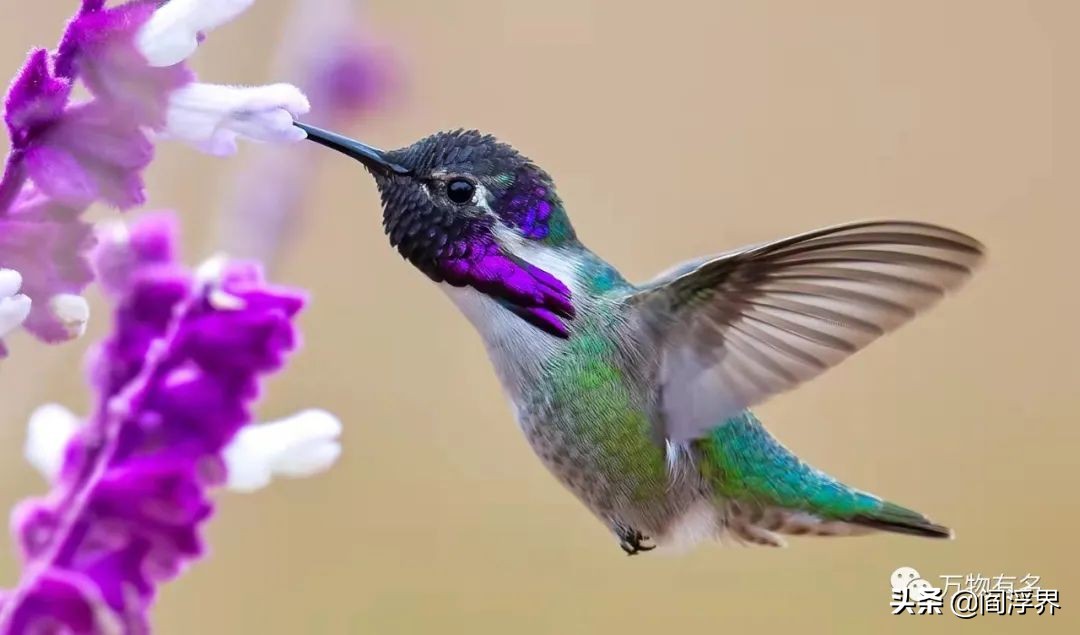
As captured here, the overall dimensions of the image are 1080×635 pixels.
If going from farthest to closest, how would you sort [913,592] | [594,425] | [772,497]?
[913,592] < [772,497] < [594,425]

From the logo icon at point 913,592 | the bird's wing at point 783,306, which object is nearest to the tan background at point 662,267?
the logo icon at point 913,592

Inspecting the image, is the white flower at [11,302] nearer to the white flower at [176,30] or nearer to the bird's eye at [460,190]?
A: the white flower at [176,30]

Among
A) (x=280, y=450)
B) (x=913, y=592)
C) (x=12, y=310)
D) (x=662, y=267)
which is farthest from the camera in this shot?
(x=662, y=267)

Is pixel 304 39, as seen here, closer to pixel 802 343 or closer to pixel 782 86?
pixel 802 343

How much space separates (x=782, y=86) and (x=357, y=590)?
1.70 metres

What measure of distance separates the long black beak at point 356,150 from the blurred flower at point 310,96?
42 centimetres

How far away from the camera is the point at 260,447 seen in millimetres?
792

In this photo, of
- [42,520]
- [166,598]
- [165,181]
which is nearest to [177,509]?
[42,520]

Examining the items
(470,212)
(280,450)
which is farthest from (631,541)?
(280,450)

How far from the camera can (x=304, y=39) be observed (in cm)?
171

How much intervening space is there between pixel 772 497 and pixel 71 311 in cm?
80

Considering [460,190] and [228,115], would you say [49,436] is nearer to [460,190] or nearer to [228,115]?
[228,115]

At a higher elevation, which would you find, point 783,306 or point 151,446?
point 783,306

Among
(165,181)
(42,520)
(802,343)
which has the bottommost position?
(42,520)
